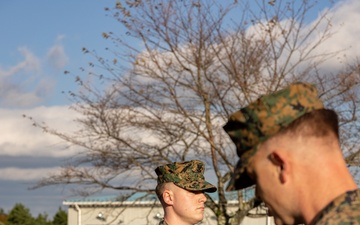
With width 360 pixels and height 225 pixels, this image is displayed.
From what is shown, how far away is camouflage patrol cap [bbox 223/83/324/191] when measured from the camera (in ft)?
7.41

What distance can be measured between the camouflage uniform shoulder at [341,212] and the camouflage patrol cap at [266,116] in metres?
0.22

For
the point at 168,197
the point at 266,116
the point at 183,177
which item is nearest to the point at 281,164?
the point at 266,116

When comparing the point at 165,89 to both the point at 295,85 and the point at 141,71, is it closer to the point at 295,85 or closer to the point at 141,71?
the point at 141,71

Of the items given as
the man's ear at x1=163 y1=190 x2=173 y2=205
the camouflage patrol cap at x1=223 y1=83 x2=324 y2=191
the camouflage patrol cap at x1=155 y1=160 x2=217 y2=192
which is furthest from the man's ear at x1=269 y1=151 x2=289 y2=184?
the camouflage patrol cap at x1=155 y1=160 x2=217 y2=192

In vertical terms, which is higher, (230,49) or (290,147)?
(230,49)

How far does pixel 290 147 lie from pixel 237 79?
16.2 meters

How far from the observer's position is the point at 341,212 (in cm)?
221

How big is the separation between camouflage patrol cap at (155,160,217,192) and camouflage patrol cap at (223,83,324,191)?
19.5ft

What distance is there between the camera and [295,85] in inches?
92.1

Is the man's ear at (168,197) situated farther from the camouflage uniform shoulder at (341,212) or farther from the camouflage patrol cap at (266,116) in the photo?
the camouflage uniform shoulder at (341,212)

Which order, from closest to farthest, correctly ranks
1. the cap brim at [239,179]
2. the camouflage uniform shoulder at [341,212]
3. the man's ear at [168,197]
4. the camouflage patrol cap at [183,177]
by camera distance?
the camouflage uniform shoulder at [341,212] < the cap brim at [239,179] < the man's ear at [168,197] < the camouflage patrol cap at [183,177]

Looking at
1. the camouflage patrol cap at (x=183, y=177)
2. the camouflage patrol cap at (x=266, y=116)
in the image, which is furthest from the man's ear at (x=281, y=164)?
the camouflage patrol cap at (x=183, y=177)

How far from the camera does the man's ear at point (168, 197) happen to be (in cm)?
810

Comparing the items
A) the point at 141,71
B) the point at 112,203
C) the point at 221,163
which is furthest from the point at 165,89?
the point at 112,203
